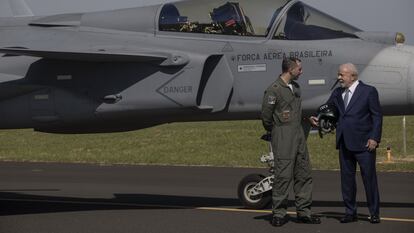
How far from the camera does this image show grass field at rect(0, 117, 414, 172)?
71.2ft

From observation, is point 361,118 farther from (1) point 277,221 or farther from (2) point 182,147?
(2) point 182,147

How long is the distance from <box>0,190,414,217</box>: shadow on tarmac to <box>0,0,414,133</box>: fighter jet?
1.24 meters

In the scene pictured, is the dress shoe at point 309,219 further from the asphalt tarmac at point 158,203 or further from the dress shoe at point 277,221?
the dress shoe at point 277,221

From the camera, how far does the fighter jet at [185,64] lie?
996 centimetres

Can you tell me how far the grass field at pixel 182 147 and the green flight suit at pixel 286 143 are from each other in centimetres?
928

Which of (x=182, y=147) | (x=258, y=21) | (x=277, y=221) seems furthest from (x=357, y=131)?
(x=182, y=147)

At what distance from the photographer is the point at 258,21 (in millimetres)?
10336

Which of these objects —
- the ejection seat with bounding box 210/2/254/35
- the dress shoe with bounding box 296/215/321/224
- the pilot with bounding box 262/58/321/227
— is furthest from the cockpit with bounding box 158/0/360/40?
the dress shoe with bounding box 296/215/321/224

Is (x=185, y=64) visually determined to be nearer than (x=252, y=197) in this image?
Yes

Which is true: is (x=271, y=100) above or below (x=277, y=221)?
above

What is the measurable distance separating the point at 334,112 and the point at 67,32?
3.81 metres

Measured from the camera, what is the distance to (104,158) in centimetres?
2311

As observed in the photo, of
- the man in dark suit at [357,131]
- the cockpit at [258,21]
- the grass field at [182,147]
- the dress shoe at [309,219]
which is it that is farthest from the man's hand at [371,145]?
the grass field at [182,147]

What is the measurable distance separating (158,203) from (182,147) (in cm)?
1318
